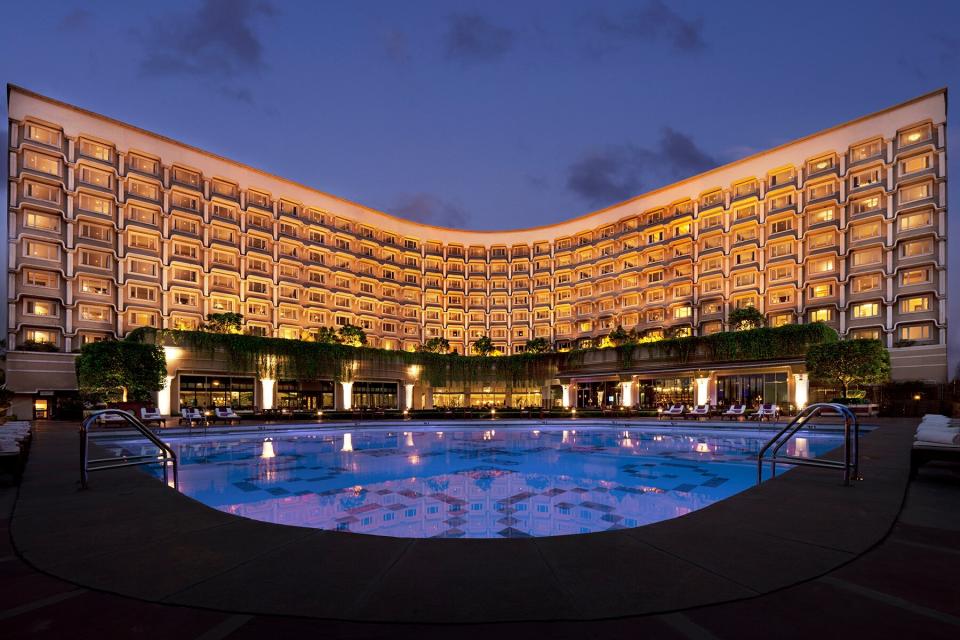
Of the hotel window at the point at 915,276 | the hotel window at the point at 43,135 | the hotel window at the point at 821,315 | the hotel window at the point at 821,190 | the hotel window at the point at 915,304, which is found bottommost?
the hotel window at the point at 821,315

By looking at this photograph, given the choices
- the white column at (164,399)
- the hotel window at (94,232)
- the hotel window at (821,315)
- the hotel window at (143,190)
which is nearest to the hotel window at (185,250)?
the hotel window at (143,190)

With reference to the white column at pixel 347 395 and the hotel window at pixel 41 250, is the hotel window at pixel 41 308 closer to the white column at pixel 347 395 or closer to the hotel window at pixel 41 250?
the hotel window at pixel 41 250

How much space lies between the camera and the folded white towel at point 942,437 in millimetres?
6020

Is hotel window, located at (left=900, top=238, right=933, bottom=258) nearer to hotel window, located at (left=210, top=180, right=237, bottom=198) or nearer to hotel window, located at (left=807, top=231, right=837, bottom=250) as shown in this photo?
hotel window, located at (left=807, top=231, right=837, bottom=250)

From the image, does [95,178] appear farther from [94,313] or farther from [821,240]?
[821,240]

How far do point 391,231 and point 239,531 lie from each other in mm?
59123

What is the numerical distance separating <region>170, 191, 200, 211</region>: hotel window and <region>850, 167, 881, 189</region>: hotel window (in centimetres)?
5889

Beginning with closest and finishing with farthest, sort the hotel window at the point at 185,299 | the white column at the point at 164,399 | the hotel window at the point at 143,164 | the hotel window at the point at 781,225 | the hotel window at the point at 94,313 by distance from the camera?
the white column at the point at 164,399
the hotel window at the point at 94,313
the hotel window at the point at 143,164
the hotel window at the point at 185,299
the hotel window at the point at 781,225

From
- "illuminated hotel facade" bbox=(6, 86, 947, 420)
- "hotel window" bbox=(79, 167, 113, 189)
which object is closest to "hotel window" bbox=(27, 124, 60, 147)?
"illuminated hotel facade" bbox=(6, 86, 947, 420)

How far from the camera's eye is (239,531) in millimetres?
4238

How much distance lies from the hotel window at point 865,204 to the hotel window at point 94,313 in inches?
2489

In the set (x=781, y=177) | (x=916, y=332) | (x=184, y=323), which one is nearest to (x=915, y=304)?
(x=916, y=332)

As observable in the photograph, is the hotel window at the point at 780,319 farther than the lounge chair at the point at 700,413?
Yes

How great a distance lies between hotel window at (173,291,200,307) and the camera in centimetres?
4310
